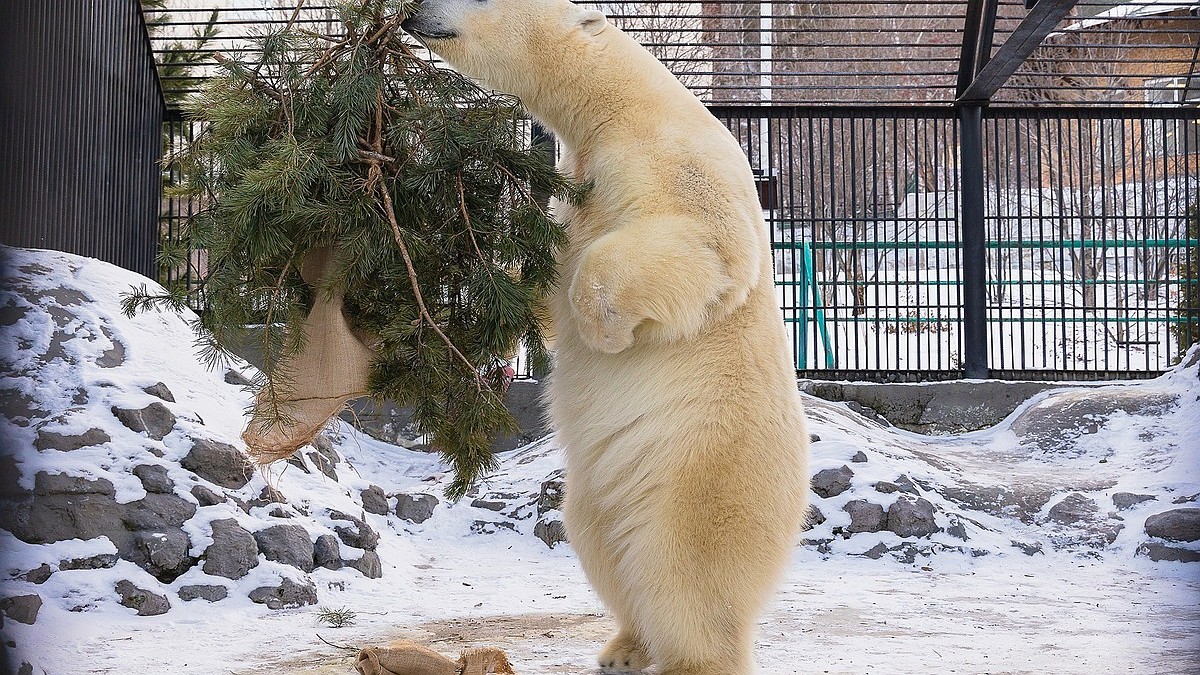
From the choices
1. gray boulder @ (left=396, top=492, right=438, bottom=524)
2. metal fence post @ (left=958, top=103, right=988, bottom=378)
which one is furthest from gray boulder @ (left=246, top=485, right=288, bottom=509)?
metal fence post @ (left=958, top=103, right=988, bottom=378)

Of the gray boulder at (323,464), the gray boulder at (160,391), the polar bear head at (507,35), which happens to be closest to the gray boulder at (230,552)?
the gray boulder at (160,391)

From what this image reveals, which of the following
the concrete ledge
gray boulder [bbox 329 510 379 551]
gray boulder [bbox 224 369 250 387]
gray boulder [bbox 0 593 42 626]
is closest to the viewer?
gray boulder [bbox 0 593 42 626]

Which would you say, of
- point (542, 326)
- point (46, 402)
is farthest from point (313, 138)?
point (46, 402)

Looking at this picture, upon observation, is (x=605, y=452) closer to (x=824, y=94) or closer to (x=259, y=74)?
(x=259, y=74)

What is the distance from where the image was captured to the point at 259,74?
283 centimetres

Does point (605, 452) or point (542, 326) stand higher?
point (542, 326)

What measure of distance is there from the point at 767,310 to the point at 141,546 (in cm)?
290

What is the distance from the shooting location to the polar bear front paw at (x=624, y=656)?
124 inches

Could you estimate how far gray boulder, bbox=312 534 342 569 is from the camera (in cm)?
469

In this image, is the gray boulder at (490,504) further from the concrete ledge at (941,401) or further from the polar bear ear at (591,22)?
the polar bear ear at (591,22)

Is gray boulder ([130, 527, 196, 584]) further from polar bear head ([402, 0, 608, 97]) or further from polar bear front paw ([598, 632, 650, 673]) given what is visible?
polar bear head ([402, 0, 608, 97])

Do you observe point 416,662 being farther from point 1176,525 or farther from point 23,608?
point 1176,525

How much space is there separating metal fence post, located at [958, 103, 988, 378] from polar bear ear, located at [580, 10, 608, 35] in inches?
264

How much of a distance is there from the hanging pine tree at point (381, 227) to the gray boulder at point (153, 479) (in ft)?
6.10
